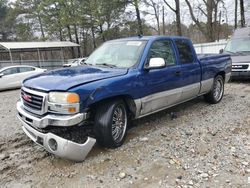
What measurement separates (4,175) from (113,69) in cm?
230

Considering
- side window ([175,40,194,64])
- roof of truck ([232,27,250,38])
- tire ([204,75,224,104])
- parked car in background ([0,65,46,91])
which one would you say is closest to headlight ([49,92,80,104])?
side window ([175,40,194,64])

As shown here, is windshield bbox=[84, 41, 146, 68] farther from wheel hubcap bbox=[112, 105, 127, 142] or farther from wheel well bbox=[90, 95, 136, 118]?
wheel hubcap bbox=[112, 105, 127, 142]

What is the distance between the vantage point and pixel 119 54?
17.4 ft

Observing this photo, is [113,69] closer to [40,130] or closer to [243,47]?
[40,130]

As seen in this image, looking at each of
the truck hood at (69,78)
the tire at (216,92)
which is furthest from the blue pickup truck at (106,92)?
the tire at (216,92)

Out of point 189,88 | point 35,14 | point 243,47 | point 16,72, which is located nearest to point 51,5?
point 35,14

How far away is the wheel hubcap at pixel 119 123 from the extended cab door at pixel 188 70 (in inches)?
71.9

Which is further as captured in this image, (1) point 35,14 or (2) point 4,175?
(1) point 35,14

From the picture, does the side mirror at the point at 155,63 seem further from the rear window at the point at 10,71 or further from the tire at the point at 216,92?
→ the rear window at the point at 10,71

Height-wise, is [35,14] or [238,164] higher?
[35,14]

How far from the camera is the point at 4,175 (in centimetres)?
388

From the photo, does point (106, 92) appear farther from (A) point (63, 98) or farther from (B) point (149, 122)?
(B) point (149, 122)

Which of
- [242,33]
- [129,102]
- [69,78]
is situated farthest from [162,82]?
[242,33]

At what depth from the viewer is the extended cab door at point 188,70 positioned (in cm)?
596
